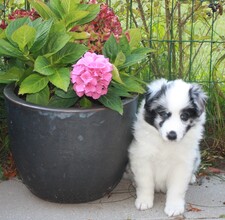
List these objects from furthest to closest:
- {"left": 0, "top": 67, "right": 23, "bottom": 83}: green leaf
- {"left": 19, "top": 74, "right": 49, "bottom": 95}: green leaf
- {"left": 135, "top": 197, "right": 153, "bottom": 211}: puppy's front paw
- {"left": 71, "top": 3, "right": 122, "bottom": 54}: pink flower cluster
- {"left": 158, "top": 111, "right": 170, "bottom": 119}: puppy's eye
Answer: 1. {"left": 135, "top": 197, "right": 153, "bottom": 211}: puppy's front paw
2. {"left": 71, "top": 3, "right": 122, "bottom": 54}: pink flower cluster
3. {"left": 0, "top": 67, "right": 23, "bottom": 83}: green leaf
4. {"left": 158, "top": 111, "right": 170, "bottom": 119}: puppy's eye
5. {"left": 19, "top": 74, "right": 49, "bottom": 95}: green leaf

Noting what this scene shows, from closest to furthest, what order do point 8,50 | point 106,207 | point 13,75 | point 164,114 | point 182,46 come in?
point 8,50 < point 164,114 < point 13,75 < point 106,207 < point 182,46

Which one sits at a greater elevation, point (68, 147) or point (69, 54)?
point (69, 54)

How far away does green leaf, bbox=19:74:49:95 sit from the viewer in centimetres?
369

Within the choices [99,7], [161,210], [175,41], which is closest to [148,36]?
[175,41]

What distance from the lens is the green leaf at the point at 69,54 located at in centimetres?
377

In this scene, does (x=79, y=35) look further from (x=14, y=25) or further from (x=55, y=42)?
(x=14, y=25)

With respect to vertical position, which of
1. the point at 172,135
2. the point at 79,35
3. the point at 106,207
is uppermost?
the point at 79,35

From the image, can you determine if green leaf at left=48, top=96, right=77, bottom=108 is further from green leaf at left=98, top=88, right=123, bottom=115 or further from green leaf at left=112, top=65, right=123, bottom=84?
green leaf at left=112, top=65, right=123, bottom=84

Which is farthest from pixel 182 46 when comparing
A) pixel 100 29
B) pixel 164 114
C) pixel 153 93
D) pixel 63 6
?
pixel 63 6

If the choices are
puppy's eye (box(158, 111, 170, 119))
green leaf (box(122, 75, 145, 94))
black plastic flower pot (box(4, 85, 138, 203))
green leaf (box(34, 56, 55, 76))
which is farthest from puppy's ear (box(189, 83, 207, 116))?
green leaf (box(34, 56, 55, 76))

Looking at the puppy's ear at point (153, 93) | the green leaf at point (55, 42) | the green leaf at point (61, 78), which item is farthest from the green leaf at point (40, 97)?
the puppy's ear at point (153, 93)

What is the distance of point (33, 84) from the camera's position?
3.72m

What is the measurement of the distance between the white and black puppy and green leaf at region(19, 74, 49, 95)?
72 cm

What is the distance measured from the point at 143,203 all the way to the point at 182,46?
5.43 feet
